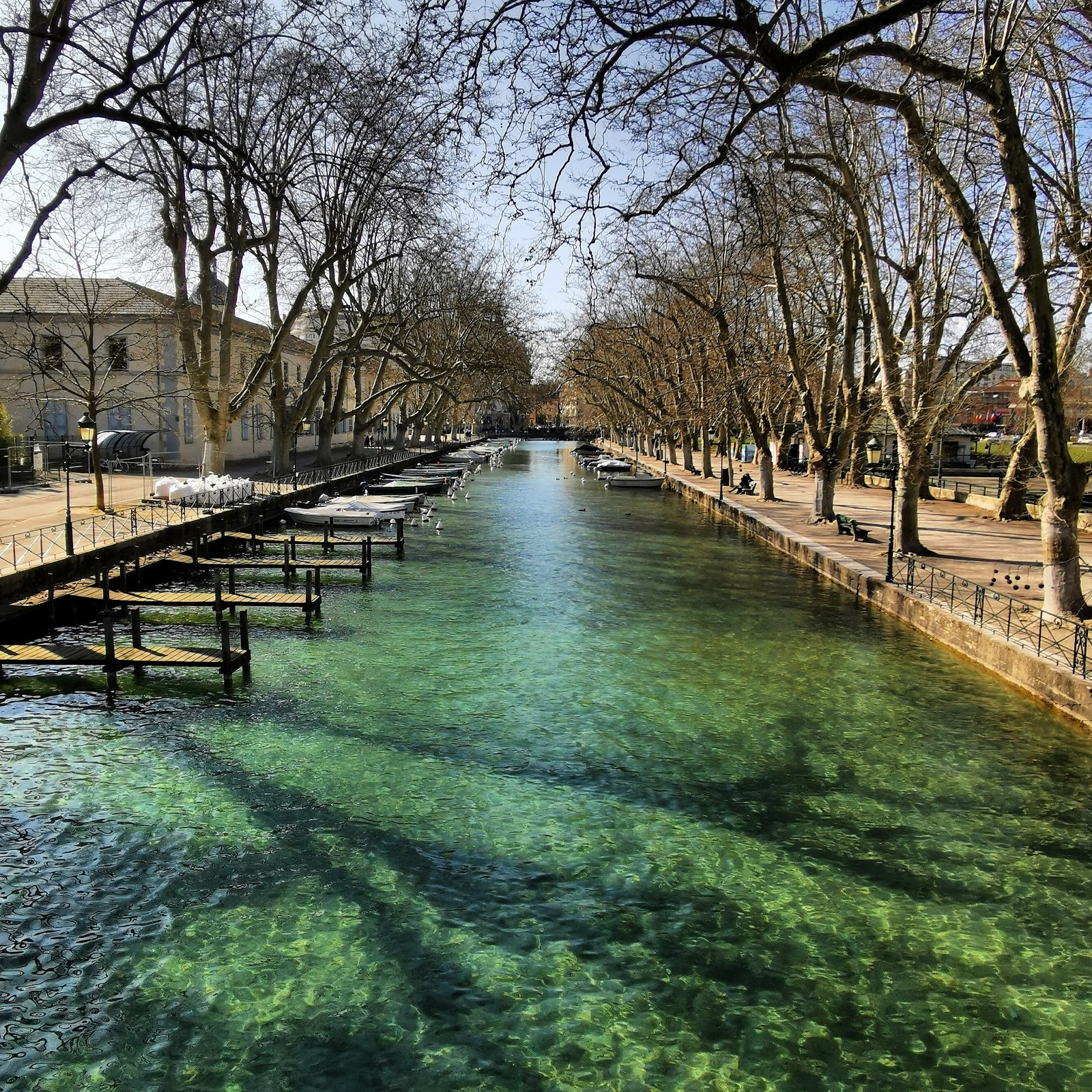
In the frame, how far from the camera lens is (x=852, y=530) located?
Answer: 2758 cm

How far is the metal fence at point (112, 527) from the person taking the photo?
18297mm

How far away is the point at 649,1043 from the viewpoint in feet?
20.4

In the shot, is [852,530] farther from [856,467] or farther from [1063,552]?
[856,467]

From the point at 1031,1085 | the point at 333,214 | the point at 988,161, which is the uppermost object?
the point at 333,214

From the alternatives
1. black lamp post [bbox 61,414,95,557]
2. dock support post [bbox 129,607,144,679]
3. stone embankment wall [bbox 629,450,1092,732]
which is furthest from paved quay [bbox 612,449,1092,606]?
Answer: black lamp post [bbox 61,414,95,557]

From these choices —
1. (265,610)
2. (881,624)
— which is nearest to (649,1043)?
(881,624)

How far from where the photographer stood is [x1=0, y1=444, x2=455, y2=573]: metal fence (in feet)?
60.0

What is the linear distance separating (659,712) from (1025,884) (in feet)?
17.9

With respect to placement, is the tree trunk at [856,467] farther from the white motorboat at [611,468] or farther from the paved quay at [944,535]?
the white motorboat at [611,468]

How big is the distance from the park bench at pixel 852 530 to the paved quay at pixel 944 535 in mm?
215

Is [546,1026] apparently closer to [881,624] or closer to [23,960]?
[23,960]

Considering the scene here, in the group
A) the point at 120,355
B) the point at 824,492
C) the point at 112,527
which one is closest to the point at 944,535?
the point at 824,492

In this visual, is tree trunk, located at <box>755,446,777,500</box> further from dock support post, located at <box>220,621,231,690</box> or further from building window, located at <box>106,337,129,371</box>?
dock support post, located at <box>220,621,231,690</box>

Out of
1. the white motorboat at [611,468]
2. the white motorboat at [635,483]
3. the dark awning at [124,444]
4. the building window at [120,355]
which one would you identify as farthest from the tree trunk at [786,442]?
the building window at [120,355]
